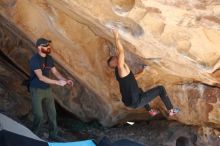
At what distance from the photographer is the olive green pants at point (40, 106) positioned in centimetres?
658

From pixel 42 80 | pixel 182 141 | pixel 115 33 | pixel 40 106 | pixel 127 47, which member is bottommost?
pixel 182 141

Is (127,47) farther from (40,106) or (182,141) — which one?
(182,141)

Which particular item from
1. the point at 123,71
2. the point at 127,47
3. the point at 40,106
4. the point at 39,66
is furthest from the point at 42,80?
the point at 127,47

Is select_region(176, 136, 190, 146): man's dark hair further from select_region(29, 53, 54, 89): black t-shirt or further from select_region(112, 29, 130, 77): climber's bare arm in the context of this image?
select_region(29, 53, 54, 89): black t-shirt

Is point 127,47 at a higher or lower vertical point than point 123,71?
higher

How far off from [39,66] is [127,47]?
143 centimetres

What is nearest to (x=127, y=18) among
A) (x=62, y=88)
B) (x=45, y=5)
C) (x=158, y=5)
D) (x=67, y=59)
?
(x=158, y=5)

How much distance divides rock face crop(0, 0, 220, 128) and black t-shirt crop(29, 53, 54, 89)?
85 cm

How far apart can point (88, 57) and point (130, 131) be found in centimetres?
170

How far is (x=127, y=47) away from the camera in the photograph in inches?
272

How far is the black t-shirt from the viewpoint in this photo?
20.7 ft

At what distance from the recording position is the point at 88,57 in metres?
7.75

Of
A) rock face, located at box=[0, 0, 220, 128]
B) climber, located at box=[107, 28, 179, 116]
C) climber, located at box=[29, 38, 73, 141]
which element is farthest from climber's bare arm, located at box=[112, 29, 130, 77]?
climber, located at box=[29, 38, 73, 141]

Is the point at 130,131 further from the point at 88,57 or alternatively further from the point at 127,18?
the point at 127,18
